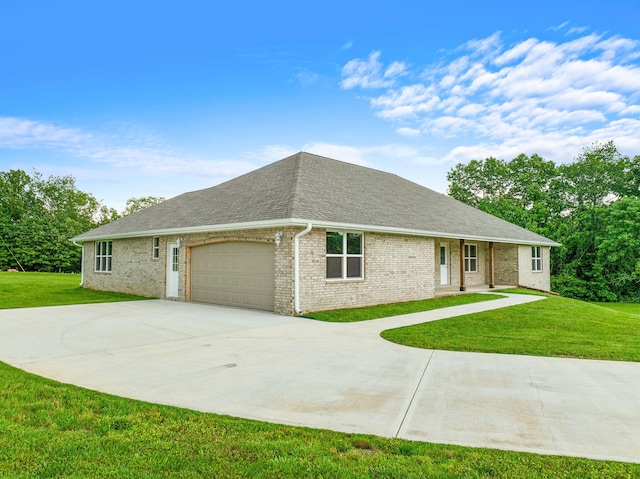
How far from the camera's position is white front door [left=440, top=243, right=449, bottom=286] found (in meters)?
20.0

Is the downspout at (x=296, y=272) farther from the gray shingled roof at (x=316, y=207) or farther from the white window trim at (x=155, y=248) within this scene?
the white window trim at (x=155, y=248)

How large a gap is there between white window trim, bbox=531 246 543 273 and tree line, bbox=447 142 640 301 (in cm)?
625

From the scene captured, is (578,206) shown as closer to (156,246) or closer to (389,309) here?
(389,309)

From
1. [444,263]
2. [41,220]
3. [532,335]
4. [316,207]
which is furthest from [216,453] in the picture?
[41,220]

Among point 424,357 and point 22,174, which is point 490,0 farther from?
point 22,174

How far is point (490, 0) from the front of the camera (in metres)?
12.8

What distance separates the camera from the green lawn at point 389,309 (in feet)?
36.5

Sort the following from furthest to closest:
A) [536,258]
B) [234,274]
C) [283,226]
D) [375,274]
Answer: [536,258], [375,274], [234,274], [283,226]

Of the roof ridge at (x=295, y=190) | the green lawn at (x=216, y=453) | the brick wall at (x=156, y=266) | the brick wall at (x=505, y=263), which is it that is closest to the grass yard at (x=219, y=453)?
the green lawn at (x=216, y=453)

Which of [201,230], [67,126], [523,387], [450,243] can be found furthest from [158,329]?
[67,126]

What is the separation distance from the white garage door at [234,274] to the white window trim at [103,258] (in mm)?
7391

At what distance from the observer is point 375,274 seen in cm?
1362

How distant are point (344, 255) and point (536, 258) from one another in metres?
16.6

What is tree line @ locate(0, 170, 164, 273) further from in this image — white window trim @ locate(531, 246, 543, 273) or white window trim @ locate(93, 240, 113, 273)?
white window trim @ locate(531, 246, 543, 273)
